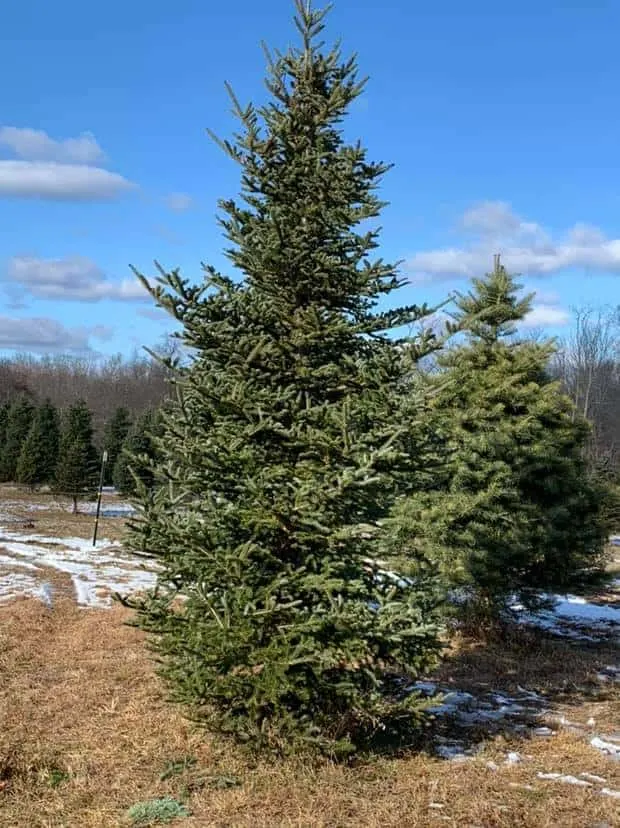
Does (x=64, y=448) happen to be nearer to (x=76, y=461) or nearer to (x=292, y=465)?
(x=76, y=461)

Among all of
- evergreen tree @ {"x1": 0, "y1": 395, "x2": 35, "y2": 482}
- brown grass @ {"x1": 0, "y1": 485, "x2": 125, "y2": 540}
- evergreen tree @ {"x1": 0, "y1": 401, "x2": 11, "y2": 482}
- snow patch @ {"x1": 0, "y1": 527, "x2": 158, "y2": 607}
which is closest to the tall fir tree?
brown grass @ {"x1": 0, "y1": 485, "x2": 125, "y2": 540}

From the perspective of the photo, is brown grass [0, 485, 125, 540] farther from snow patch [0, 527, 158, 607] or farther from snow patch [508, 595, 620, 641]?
snow patch [508, 595, 620, 641]

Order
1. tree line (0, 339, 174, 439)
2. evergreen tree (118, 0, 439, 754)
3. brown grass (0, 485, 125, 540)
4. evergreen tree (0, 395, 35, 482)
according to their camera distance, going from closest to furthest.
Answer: evergreen tree (118, 0, 439, 754), brown grass (0, 485, 125, 540), evergreen tree (0, 395, 35, 482), tree line (0, 339, 174, 439)

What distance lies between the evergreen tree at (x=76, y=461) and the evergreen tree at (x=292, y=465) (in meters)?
25.9

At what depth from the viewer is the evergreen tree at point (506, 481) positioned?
29.5 feet

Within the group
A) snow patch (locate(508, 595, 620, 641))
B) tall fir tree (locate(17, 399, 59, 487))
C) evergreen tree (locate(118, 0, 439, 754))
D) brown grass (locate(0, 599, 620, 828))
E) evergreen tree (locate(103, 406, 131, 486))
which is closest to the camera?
brown grass (locate(0, 599, 620, 828))

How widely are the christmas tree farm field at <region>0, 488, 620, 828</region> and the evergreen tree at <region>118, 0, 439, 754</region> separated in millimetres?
339

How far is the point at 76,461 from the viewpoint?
29812mm

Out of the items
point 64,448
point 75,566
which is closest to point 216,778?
point 75,566

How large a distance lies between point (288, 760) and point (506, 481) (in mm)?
5263

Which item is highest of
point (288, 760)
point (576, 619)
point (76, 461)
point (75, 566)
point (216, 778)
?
point (76, 461)

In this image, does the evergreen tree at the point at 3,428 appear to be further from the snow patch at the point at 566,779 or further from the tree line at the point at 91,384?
the snow patch at the point at 566,779

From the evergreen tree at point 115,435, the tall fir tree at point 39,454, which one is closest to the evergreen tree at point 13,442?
the tall fir tree at point 39,454

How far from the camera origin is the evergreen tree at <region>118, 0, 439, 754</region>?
15.6ft
